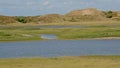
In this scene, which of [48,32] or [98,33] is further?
[48,32]

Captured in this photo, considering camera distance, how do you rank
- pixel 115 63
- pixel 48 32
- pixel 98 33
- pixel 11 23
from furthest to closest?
1. pixel 11 23
2. pixel 48 32
3. pixel 98 33
4. pixel 115 63

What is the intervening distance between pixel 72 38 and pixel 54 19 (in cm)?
9987

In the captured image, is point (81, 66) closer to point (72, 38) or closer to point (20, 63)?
point (20, 63)

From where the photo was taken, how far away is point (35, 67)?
1260 inches


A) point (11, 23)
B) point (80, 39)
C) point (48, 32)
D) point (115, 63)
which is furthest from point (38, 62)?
point (11, 23)

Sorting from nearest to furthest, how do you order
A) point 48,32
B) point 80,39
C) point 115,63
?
1. point 115,63
2. point 80,39
3. point 48,32

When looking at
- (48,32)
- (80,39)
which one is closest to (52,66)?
(80,39)

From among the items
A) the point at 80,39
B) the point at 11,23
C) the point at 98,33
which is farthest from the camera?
the point at 11,23

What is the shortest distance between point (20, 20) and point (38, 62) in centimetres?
13934

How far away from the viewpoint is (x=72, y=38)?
249ft

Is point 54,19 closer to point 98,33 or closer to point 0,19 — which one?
point 0,19

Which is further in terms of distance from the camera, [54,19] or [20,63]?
[54,19]

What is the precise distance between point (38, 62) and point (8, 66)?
361 centimetres

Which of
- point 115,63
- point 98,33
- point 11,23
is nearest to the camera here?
point 115,63
